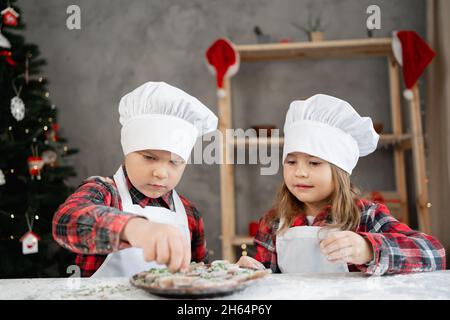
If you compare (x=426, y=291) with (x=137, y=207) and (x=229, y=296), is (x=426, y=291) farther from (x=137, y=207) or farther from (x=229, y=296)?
(x=137, y=207)

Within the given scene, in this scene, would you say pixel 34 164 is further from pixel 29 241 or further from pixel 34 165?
pixel 29 241

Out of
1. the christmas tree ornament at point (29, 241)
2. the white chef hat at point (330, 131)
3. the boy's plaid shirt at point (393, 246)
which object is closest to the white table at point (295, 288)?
the boy's plaid shirt at point (393, 246)

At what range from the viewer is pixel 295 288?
702mm

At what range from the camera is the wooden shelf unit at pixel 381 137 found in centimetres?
204

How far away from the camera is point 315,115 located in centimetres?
106

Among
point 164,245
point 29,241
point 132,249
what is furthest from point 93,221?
point 29,241

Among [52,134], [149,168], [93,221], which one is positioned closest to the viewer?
[93,221]

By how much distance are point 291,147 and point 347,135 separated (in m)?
0.13

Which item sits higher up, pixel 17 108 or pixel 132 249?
pixel 17 108

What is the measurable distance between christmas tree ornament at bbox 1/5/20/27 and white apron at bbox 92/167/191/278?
133 centimetres

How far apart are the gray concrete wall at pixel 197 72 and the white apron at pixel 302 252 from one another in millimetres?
1288

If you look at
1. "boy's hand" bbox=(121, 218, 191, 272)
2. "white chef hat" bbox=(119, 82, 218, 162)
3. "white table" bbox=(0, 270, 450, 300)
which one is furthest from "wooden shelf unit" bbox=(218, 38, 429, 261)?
"boy's hand" bbox=(121, 218, 191, 272)

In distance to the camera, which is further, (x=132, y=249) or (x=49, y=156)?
(x=49, y=156)

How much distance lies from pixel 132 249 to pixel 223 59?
4.28ft
